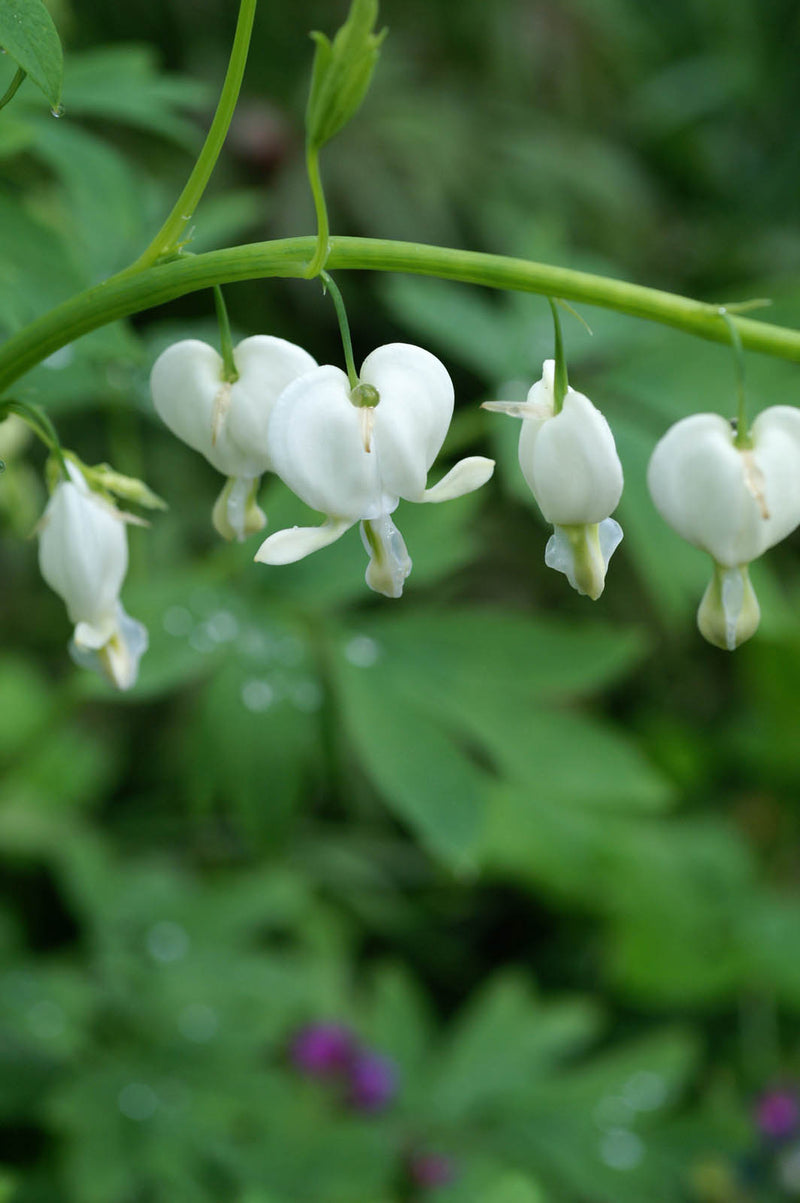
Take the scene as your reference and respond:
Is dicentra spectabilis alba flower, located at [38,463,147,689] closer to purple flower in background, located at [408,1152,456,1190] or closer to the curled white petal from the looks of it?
the curled white petal

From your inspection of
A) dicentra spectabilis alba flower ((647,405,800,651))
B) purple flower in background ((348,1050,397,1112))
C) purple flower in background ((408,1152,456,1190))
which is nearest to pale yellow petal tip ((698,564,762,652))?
dicentra spectabilis alba flower ((647,405,800,651))

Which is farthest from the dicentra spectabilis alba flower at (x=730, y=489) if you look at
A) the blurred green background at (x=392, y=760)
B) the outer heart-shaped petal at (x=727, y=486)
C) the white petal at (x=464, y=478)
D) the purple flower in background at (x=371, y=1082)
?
the purple flower in background at (x=371, y=1082)

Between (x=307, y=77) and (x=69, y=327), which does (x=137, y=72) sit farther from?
(x=307, y=77)

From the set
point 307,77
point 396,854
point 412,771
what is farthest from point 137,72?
point 307,77

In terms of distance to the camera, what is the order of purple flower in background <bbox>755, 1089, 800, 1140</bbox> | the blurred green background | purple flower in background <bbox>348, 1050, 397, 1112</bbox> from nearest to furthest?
the blurred green background, purple flower in background <bbox>348, 1050, 397, 1112</bbox>, purple flower in background <bbox>755, 1089, 800, 1140</bbox>

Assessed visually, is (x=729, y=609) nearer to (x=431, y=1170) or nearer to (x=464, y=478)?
(x=464, y=478)

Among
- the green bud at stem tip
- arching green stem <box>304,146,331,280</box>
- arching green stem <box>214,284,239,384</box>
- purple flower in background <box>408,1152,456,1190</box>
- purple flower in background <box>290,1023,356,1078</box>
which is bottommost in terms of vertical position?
purple flower in background <box>290,1023,356,1078</box>

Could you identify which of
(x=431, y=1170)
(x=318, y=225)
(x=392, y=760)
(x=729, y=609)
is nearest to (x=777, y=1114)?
(x=431, y=1170)
